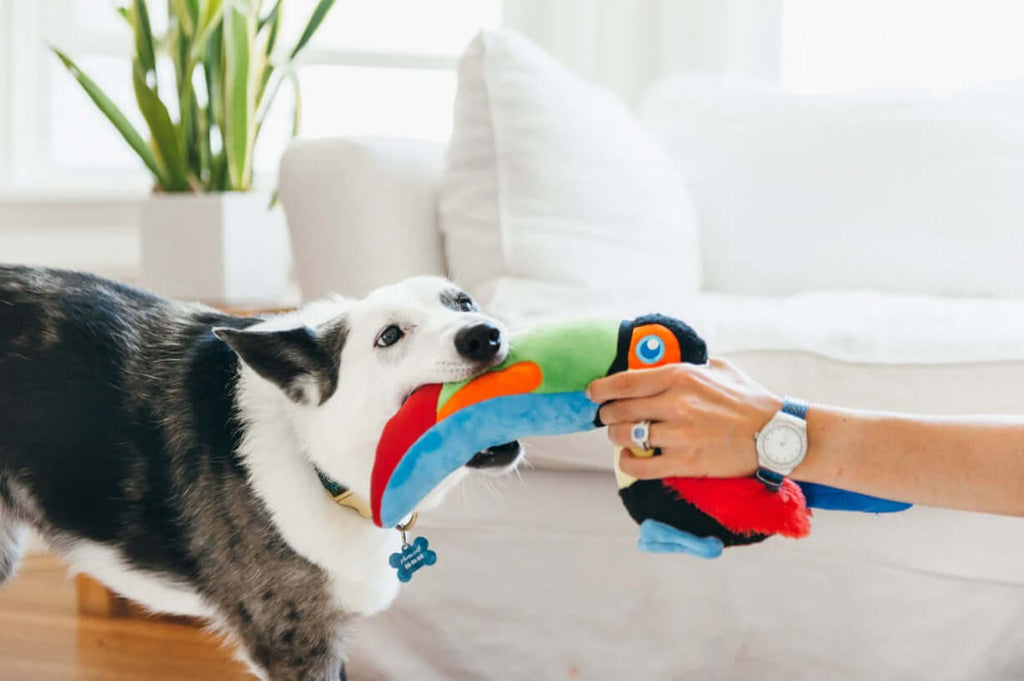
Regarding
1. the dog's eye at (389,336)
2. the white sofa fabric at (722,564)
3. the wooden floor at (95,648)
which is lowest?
the wooden floor at (95,648)

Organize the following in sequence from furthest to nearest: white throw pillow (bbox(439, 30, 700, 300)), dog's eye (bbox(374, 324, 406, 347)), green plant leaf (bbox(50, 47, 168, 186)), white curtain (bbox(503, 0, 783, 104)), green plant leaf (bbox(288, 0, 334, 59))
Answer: white curtain (bbox(503, 0, 783, 104))
green plant leaf (bbox(288, 0, 334, 59))
green plant leaf (bbox(50, 47, 168, 186))
white throw pillow (bbox(439, 30, 700, 300))
dog's eye (bbox(374, 324, 406, 347))

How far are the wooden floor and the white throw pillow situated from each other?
33.1 inches

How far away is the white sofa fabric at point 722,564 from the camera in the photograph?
1.41 meters

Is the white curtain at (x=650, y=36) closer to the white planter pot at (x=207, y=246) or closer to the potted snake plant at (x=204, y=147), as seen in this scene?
the potted snake plant at (x=204, y=147)

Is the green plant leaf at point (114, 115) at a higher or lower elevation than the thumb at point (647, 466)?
higher

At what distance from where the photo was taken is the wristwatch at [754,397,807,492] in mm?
923

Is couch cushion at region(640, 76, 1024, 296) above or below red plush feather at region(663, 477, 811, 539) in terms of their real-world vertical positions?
above

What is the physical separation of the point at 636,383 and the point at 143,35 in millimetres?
1668

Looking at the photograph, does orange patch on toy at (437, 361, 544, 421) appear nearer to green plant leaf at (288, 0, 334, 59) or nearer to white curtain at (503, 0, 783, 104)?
green plant leaf at (288, 0, 334, 59)

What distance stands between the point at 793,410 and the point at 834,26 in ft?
8.45

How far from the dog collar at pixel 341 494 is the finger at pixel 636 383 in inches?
15.8

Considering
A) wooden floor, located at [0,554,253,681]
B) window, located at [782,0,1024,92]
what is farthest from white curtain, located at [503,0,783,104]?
wooden floor, located at [0,554,253,681]

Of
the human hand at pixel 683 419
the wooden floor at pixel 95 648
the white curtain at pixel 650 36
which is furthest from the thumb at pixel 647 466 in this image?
the white curtain at pixel 650 36

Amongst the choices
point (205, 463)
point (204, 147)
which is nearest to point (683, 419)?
point (205, 463)
